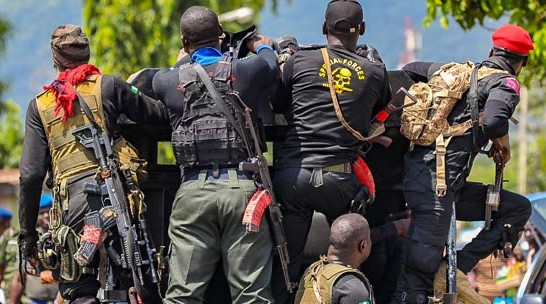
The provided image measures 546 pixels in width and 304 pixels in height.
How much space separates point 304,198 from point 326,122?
430mm

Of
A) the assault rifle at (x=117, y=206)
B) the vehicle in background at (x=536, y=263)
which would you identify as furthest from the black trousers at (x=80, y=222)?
the vehicle in background at (x=536, y=263)

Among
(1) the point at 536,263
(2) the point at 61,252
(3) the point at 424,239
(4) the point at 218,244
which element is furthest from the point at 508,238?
(2) the point at 61,252

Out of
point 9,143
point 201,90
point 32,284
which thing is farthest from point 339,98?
point 9,143

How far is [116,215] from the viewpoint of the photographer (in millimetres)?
6055

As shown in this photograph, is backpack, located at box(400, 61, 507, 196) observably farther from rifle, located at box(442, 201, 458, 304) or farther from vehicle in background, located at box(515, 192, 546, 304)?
vehicle in background, located at box(515, 192, 546, 304)

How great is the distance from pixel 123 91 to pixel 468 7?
15.8ft

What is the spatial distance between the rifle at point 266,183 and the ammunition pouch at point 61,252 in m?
1.07

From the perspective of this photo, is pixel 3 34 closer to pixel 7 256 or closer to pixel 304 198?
pixel 7 256

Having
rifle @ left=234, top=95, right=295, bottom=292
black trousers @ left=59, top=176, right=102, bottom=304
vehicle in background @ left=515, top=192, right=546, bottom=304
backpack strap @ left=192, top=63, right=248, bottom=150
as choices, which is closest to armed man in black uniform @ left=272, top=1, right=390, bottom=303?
rifle @ left=234, top=95, right=295, bottom=292

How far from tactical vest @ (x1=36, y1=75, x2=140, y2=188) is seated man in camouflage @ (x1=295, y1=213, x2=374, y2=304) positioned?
1.21m

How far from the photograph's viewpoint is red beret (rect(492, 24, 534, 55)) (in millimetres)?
6406

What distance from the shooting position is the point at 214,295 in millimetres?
6406

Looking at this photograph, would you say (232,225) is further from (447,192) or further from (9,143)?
(9,143)

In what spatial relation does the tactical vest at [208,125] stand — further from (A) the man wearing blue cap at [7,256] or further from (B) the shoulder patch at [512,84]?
(A) the man wearing blue cap at [7,256]
